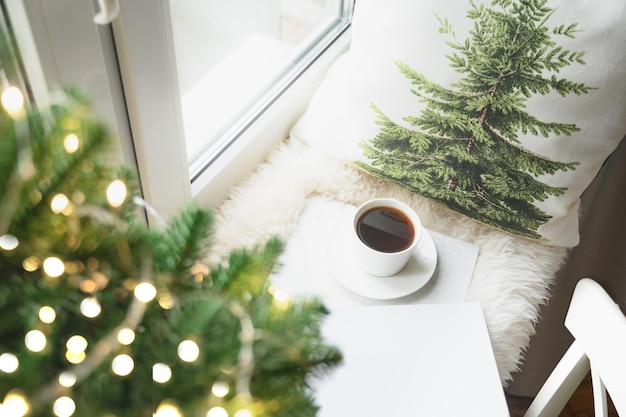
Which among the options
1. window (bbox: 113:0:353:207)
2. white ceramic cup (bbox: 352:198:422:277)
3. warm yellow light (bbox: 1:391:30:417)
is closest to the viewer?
warm yellow light (bbox: 1:391:30:417)

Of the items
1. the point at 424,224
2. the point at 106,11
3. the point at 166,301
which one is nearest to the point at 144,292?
the point at 166,301

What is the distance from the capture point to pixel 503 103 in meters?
0.68

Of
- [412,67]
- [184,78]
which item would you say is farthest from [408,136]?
[184,78]

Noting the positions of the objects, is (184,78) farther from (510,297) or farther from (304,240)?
(510,297)

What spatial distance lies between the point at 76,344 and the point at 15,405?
0.04m

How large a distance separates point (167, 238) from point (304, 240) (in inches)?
16.5

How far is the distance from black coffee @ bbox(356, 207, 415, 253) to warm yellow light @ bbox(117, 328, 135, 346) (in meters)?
0.42

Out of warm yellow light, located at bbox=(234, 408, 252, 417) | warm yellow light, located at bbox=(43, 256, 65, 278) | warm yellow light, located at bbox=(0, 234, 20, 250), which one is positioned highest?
warm yellow light, located at bbox=(0, 234, 20, 250)

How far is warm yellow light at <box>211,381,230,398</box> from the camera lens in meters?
0.31

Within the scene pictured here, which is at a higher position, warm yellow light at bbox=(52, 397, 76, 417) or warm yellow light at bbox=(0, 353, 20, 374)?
warm yellow light at bbox=(0, 353, 20, 374)

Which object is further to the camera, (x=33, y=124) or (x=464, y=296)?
(x=464, y=296)

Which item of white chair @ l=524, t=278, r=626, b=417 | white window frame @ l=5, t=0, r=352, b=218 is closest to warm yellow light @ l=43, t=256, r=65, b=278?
white window frame @ l=5, t=0, r=352, b=218

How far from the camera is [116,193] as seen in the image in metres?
0.36

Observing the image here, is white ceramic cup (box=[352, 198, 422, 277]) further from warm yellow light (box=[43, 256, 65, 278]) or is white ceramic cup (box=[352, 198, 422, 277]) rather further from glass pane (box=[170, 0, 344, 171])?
warm yellow light (box=[43, 256, 65, 278])
